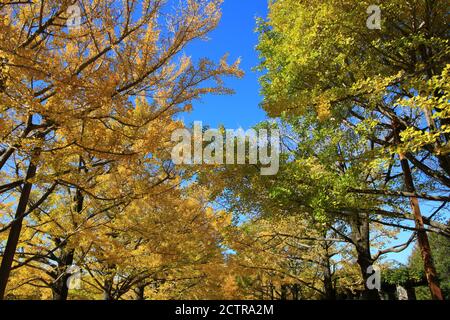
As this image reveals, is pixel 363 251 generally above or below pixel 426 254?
above

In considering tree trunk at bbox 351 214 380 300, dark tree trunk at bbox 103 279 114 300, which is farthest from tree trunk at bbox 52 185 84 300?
tree trunk at bbox 351 214 380 300

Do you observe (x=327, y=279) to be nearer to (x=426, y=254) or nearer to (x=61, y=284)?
(x=426, y=254)

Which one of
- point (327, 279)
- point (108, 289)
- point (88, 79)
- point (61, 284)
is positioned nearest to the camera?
point (88, 79)

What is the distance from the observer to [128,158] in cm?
452

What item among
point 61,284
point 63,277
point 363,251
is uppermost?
point 363,251

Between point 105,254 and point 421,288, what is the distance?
24676 mm

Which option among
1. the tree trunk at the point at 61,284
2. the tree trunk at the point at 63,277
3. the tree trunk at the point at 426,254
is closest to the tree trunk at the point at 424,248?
the tree trunk at the point at 426,254

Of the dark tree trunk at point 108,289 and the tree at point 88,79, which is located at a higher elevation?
the tree at point 88,79

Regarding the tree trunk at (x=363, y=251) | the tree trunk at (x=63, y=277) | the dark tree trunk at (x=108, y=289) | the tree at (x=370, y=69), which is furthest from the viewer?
the dark tree trunk at (x=108, y=289)

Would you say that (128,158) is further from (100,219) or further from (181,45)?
(100,219)

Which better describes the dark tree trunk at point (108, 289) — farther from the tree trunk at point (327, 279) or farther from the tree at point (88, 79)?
the tree trunk at point (327, 279)

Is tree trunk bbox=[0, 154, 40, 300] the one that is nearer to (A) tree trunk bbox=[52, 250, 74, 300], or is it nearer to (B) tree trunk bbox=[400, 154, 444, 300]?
(A) tree trunk bbox=[52, 250, 74, 300]

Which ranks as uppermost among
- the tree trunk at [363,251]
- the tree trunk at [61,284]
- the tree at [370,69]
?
the tree at [370,69]

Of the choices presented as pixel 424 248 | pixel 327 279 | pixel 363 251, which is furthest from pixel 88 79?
pixel 327 279
